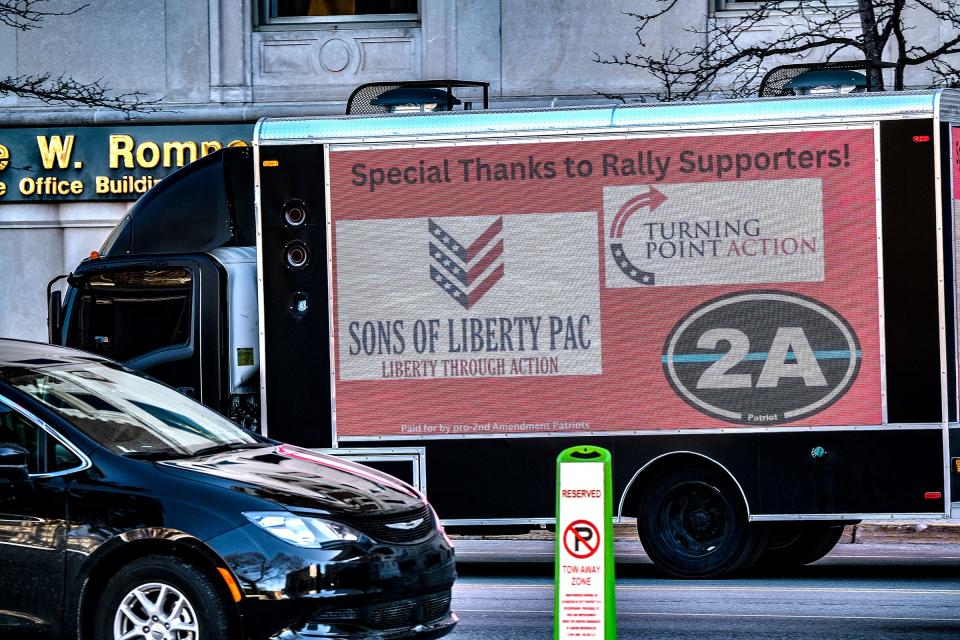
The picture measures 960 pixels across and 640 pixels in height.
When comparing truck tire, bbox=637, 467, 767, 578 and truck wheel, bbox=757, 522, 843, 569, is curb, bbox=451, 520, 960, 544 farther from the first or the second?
truck tire, bbox=637, 467, 767, 578

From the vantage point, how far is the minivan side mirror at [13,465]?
269 inches

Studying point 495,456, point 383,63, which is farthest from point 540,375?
point 383,63

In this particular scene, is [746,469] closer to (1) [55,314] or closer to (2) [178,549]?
(2) [178,549]

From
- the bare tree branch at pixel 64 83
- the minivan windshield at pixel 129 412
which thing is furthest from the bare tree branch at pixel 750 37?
the minivan windshield at pixel 129 412

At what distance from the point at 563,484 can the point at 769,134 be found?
459 cm

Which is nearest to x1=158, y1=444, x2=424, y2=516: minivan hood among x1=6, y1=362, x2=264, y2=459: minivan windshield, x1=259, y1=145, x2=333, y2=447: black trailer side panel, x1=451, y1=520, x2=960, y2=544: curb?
x1=6, y1=362, x2=264, y2=459: minivan windshield

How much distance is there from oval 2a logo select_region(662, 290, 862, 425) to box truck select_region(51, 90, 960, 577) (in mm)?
16

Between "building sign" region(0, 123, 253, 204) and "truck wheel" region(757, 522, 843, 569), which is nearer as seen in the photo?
"truck wheel" region(757, 522, 843, 569)

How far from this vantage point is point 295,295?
448 inches

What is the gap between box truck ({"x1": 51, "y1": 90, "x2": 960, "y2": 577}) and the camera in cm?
1067

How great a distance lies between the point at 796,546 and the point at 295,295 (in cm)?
442

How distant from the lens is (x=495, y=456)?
36.5 ft

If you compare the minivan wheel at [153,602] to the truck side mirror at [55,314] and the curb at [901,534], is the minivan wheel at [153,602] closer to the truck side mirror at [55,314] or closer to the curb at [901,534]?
the truck side mirror at [55,314]

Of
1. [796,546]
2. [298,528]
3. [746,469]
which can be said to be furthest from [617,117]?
[298,528]
